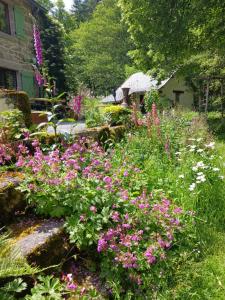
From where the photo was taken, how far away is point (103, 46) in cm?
3419

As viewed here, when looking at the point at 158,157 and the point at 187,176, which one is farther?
the point at 158,157

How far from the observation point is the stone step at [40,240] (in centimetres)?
243

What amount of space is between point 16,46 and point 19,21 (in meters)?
1.17

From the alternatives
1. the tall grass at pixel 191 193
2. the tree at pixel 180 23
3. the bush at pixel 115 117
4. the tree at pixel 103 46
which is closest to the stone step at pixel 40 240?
the tall grass at pixel 191 193

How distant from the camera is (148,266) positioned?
8.40 feet

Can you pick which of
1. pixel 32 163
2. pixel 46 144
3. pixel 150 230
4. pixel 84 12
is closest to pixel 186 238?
pixel 150 230

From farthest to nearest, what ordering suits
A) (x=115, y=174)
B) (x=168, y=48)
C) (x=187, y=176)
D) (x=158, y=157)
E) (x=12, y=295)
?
(x=168, y=48) → (x=158, y=157) → (x=187, y=176) → (x=115, y=174) → (x=12, y=295)

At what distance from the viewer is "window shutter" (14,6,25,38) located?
520 inches

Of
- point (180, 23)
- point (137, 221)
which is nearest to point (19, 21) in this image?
point (180, 23)

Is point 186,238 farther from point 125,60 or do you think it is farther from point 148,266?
point 125,60

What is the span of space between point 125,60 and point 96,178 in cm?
3467

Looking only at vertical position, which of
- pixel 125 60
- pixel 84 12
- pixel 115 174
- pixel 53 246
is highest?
pixel 84 12

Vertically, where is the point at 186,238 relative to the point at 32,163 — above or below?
below

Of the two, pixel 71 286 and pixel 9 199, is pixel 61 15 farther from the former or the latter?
pixel 71 286
